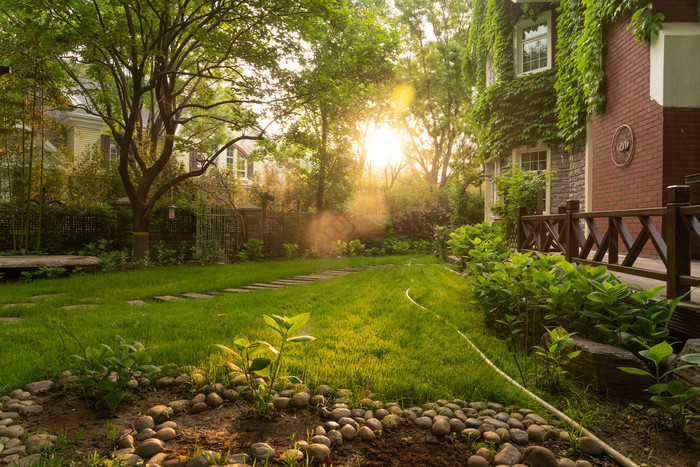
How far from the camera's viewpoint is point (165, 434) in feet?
5.30

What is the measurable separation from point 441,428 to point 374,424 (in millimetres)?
314

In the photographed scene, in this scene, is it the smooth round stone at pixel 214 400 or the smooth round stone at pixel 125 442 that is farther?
the smooth round stone at pixel 214 400

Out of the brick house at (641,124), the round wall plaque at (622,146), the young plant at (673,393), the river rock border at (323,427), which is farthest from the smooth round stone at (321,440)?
the round wall plaque at (622,146)

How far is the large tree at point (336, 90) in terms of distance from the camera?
9.09 m

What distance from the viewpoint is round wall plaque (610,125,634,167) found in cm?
680

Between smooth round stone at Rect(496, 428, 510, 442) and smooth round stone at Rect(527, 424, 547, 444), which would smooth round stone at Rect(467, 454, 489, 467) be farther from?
smooth round stone at Rect(527, 424, 547, 444)

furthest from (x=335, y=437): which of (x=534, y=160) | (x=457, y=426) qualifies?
(x=534, y=160)

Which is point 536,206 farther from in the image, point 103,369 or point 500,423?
point 103,369

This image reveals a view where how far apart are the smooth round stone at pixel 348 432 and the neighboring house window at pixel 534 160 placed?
32.2 ft

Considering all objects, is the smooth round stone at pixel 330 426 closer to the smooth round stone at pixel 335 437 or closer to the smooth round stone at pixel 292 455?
the smooth round stone at pixel 335 437

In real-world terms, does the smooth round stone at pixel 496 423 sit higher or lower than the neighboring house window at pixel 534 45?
lower

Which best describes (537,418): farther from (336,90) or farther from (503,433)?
(336,90)

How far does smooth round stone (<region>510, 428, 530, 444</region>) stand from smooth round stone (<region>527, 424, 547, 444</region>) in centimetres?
2

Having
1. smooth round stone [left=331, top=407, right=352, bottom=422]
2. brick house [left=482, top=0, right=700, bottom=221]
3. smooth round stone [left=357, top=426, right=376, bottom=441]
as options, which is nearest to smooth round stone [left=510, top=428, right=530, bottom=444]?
smooth round stone [left=357, top=426, right=376, bottom=441]
